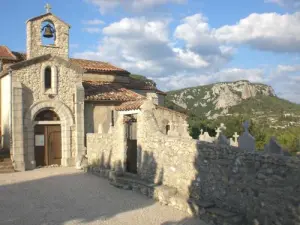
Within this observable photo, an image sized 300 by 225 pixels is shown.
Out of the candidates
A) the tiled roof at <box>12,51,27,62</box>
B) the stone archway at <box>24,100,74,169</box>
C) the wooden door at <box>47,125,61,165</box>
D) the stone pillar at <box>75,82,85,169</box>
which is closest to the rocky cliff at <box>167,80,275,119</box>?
the tiled roof at <box>12,51,27,62</box>

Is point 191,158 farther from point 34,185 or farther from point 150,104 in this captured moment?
point 34,185

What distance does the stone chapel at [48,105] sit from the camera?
15.8 m

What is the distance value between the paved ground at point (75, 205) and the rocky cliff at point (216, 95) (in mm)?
56595

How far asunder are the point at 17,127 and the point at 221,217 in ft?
38.4

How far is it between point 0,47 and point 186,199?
18358mm

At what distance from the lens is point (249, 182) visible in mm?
7031

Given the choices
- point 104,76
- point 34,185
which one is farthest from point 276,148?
point 104,76

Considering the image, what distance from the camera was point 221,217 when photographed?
7.38 metres

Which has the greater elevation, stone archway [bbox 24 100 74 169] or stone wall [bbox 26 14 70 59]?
stone wall [bbox 26 14 70 59]

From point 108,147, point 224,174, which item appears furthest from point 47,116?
point 224,174

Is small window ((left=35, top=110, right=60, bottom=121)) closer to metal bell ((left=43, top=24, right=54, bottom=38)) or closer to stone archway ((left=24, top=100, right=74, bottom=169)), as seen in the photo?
stone archway ((left=24, top=100, right=74, bottom=169))

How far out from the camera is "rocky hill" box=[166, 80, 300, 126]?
6348cm

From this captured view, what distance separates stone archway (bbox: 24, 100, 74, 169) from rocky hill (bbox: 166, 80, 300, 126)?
152ft

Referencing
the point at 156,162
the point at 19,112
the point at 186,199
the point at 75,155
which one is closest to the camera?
the point at 186,199
